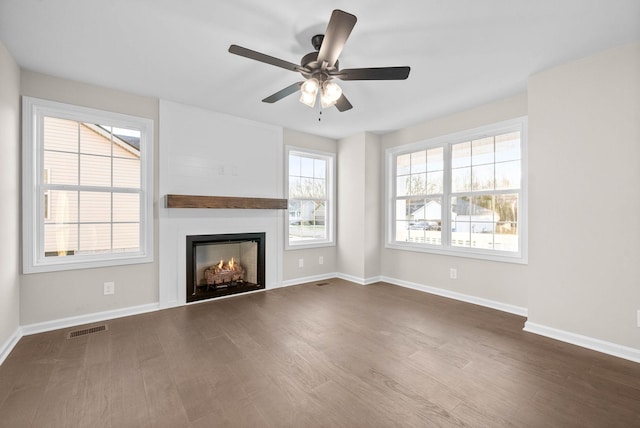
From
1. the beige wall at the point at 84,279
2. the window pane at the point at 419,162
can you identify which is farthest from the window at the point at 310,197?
the beige wall at the point at 84,279

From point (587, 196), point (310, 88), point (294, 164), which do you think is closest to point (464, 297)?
point (587, 196)

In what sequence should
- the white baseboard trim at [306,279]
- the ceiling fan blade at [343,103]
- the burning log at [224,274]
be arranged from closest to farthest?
the ceiling fan blade at [343,103], the burning log at [224,274], the white baseboard trim at [306,279]

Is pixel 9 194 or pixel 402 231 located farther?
pixel 402 231

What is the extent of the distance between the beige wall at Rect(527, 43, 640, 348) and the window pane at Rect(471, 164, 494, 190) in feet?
2.62

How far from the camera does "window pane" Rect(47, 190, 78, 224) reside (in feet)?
9.87

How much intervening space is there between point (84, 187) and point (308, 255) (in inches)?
125

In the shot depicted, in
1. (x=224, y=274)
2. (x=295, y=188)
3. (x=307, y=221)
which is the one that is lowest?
(x=224, y=274)

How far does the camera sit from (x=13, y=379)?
2064 mm

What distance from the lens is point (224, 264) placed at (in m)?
4.37

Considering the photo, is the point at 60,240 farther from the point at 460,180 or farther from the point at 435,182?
the point at 460,180

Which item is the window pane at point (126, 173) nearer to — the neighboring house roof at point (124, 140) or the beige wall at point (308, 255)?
the neighboring house roof at point (124, 140)

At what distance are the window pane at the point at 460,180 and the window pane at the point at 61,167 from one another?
15.4 ft

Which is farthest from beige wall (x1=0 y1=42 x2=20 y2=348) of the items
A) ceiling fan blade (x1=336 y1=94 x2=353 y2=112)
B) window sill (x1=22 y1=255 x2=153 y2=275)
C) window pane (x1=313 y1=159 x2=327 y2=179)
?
window pane (x1=313 y1=159 x2=327 y2=179)

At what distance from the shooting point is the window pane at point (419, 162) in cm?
452
